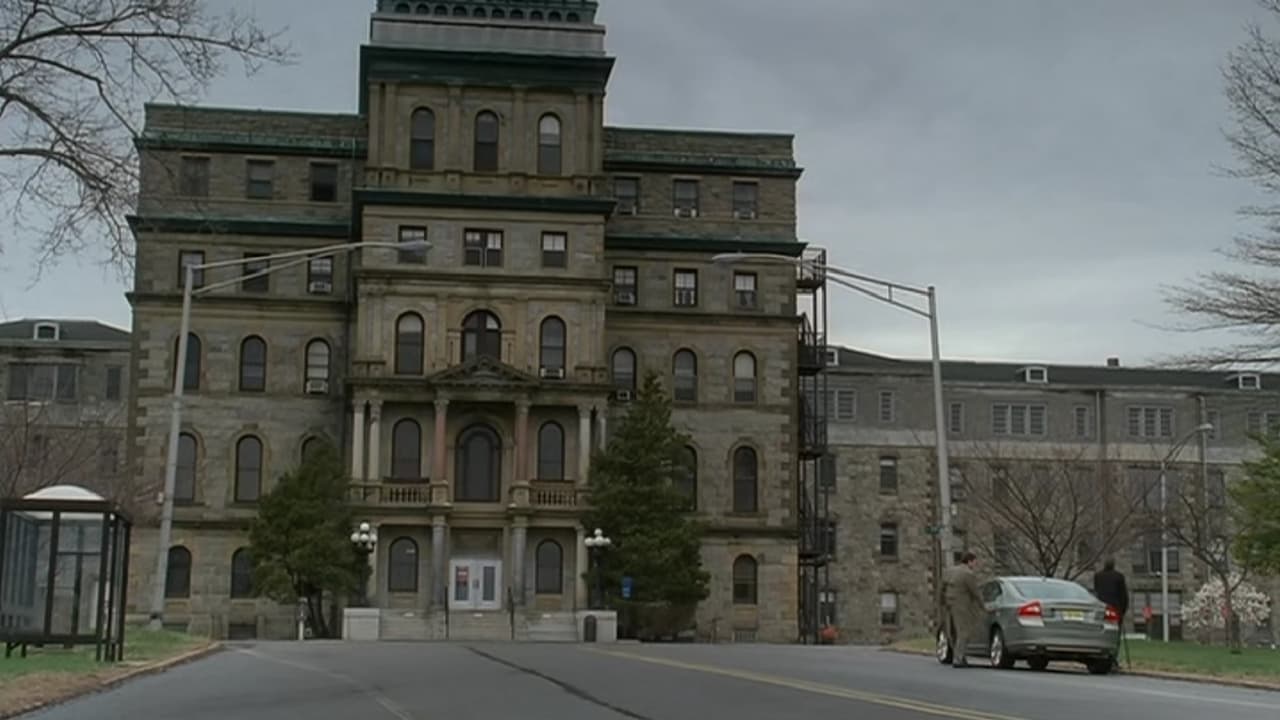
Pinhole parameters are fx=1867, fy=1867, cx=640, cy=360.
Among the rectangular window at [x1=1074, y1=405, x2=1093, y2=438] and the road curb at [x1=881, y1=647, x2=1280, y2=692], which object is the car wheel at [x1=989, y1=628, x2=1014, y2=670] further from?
the rectangular window at [x1=1074, y1=405, x2=1093, y2=438]

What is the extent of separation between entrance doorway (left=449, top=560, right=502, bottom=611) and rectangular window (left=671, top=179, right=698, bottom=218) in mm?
16473

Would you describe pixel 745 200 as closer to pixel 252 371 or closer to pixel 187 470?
pixel 252 371

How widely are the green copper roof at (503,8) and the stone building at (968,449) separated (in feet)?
91.0

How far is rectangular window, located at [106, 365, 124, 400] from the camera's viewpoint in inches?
3533

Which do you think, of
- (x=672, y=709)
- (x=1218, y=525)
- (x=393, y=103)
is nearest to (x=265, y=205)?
(x=393, y=103)

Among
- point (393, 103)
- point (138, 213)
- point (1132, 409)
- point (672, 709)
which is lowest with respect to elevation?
point (672, 709)

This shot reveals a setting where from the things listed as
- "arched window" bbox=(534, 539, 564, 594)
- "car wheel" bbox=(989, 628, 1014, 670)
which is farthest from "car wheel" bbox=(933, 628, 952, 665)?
"arched window" bbox=(534, 539, 564, 594)

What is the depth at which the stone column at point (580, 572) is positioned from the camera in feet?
213

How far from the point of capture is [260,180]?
71.8 m

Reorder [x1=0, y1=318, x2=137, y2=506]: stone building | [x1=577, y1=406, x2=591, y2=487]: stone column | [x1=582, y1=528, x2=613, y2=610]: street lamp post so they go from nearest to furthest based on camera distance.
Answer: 1. [x1=582, y1=528, x2=613, y2=610]: street lamp post
2. [x1=577, y1=406, x2=591, y2=487]: stone column
3. [x1=0, y1=318, x2=137, y2=506]: stone building

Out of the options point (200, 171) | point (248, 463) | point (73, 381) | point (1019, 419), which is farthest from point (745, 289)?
point (73, 381)

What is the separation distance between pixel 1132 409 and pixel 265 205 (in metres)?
48.4

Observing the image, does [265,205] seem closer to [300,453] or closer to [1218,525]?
[300,453]

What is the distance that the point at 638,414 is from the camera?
211 feet
